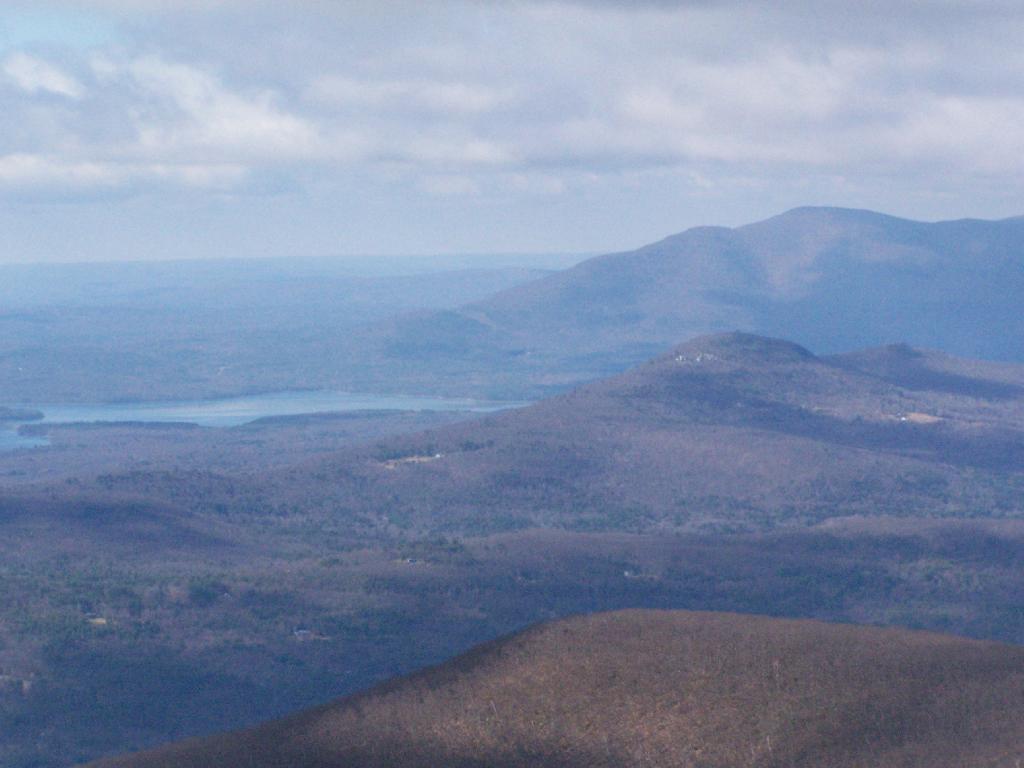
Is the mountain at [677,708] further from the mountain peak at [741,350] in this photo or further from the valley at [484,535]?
the mountain peak at [741,350]

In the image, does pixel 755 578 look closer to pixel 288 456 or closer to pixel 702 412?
pixel 702 412

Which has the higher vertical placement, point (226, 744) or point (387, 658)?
point (226, 744)

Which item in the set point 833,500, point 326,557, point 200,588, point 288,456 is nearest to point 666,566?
point 326,557

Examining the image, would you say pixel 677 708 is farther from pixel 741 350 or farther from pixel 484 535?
pixel 741 350

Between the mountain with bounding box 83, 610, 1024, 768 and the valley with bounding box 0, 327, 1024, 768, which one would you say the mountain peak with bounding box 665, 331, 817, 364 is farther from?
the mountain with bounding box 83, 610, 1024, 768

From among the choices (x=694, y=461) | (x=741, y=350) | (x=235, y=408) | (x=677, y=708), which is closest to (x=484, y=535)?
(x=694, y=461)

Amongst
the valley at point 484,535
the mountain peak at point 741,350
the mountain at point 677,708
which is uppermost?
the mountain peak at point 741,350

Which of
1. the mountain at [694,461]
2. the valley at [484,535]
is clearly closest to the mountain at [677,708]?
the valley at [484,535]
